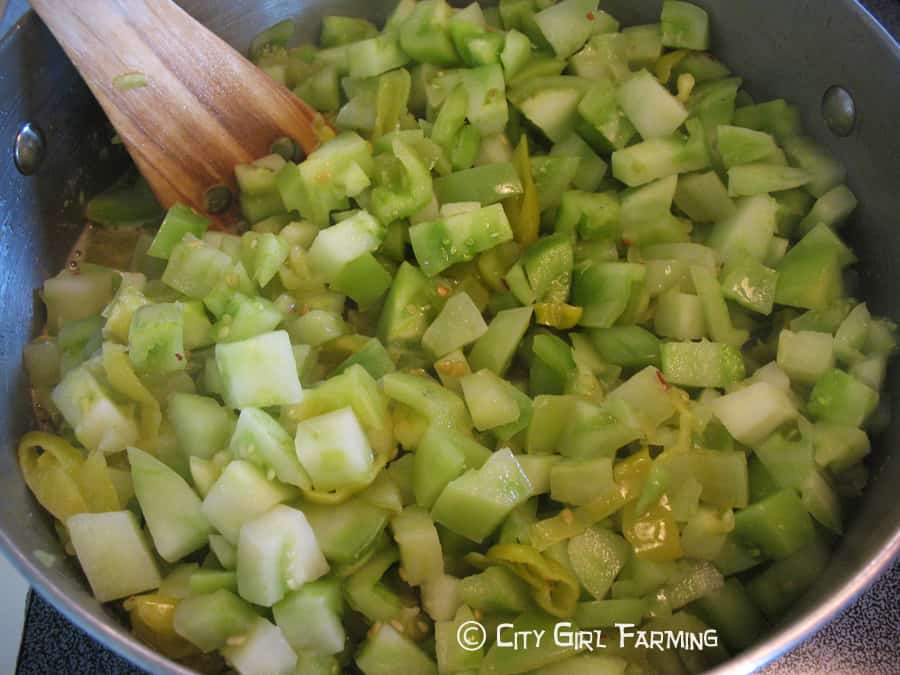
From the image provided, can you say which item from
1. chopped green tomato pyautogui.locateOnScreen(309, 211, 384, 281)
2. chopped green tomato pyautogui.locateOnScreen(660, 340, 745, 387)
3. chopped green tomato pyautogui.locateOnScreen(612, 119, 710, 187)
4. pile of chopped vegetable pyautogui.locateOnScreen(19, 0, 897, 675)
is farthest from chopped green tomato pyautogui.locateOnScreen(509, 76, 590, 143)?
chopped green tomato pyautogui.locateOnScreen(660, 340, 745, 387)

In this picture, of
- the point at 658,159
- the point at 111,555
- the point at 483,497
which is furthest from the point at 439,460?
the point at 658,159

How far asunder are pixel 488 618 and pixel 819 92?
113 cm

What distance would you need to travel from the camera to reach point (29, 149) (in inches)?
59.2

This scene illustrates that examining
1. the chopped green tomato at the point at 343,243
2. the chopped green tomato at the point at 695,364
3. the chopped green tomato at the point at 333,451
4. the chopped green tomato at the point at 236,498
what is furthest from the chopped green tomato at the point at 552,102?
the chopped green tomato at the point at 236,498

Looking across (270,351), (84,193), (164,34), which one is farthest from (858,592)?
(84,193)

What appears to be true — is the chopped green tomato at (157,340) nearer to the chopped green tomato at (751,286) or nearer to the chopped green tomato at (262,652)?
the chopped green tomato at (262,652)

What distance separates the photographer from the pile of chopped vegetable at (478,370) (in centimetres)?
115

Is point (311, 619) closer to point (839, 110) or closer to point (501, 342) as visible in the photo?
point (501, 342)

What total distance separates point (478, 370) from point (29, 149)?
3.05 feet

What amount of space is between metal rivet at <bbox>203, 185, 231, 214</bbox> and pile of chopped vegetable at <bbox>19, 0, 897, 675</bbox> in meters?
0.09

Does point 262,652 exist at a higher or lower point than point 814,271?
lower

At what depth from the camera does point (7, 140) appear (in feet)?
4.75

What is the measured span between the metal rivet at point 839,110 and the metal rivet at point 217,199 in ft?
3.79

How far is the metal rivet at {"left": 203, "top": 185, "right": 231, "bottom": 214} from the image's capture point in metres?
1.61
